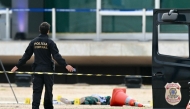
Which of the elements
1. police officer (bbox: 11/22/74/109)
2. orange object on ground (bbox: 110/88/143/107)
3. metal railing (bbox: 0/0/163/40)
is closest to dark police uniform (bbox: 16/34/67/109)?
police officer (bbox: 11/22/74/109)

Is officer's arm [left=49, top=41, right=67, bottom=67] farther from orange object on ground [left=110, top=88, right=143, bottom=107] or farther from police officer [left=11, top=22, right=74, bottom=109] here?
orange object on ground [left=110, top=88, right=143, bottom=107]

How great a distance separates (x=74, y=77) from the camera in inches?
977

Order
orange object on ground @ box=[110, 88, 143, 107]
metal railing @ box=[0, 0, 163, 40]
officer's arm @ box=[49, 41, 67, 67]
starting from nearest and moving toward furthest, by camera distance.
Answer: officer's arm @ box=[49, 41, 67, 67] < orange object on ground @ box=[110, 88, 143, 107] < metal railing @ box=[0, 0, 163, 40]

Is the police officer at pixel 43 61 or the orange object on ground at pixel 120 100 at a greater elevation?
the police officer at pixel 43 61

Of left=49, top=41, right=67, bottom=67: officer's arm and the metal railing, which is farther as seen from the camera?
the metal railing

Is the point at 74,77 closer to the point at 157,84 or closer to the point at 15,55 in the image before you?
the point at 15,55

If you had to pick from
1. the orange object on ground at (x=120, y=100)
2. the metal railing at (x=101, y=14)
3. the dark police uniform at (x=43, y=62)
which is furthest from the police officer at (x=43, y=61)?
the metal railing at (x=101, y=14)

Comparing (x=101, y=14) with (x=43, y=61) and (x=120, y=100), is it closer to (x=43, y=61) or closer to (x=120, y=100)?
(x=120, y=100)

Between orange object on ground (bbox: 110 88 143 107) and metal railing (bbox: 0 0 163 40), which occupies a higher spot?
metal railing (bbox: 0 0 163 40)

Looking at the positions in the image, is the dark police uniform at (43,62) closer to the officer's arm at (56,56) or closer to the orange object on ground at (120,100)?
the officer's arm at (56,56)

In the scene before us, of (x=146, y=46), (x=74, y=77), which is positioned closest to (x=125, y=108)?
(x=146, y=46)

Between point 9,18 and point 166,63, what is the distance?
1434 cm

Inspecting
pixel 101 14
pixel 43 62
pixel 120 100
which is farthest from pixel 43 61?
pixel 101 14

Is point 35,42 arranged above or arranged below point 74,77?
above
